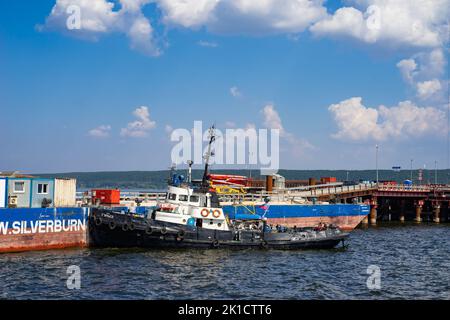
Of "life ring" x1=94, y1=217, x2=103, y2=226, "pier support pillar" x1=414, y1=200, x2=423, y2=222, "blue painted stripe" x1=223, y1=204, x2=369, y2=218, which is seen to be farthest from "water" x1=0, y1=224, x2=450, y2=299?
"pier support pillar" x1=414, y1=200, x2=423, y2=222

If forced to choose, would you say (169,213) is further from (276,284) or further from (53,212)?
(276,284)

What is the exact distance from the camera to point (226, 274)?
3014cm

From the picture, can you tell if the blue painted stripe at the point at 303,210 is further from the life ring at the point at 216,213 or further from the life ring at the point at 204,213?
the life ring at the point at 204,213

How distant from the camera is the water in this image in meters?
25.3

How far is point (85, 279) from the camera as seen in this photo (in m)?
27.7

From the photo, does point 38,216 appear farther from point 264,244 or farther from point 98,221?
point 264,244

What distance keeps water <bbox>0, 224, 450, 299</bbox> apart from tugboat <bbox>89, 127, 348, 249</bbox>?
0.96 meters

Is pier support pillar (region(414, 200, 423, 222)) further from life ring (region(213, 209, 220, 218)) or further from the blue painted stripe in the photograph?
life ring (region(213, 209, 220, 218))

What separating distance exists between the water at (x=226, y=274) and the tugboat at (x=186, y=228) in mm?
955

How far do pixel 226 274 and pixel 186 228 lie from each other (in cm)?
882

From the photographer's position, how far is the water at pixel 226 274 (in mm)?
25281

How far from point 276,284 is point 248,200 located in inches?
1288

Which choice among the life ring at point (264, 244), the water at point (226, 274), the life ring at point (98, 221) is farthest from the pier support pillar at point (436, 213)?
the life ring at point (98, 221)
